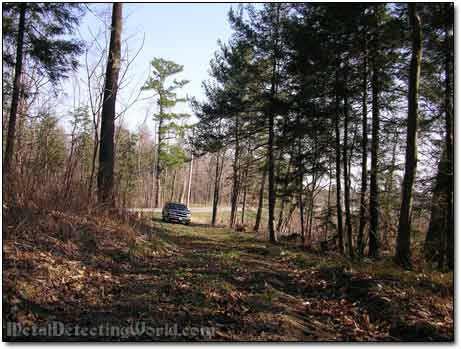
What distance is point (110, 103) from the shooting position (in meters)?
10.5

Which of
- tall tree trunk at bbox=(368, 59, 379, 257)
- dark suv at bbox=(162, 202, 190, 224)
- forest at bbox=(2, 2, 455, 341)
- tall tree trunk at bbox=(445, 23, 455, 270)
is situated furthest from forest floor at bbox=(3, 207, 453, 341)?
dark suv at bbox=(162, 202, 190, 224)

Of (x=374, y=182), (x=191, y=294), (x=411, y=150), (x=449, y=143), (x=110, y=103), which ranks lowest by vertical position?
(x=191, y=294)

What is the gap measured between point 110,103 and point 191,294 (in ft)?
26.2

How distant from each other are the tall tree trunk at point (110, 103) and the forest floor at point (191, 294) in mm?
2915

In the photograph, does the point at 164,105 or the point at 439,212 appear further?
the point at 164,105

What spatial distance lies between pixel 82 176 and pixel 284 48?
10.4 metres

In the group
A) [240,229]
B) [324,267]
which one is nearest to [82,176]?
[324,267]

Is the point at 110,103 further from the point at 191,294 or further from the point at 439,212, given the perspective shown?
the point at 439,212

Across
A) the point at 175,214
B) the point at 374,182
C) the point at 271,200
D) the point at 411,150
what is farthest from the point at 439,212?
the point at 175,214

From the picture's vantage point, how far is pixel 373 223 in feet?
34.9

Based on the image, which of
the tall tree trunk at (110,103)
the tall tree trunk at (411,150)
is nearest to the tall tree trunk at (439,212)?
the tall tree trunk at (411,150)

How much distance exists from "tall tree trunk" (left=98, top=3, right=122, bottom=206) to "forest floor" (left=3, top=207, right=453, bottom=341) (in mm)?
2915

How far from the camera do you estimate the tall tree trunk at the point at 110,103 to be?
10.1m

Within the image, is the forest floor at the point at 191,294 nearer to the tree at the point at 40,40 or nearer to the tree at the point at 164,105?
the tree at the point at 40,40
